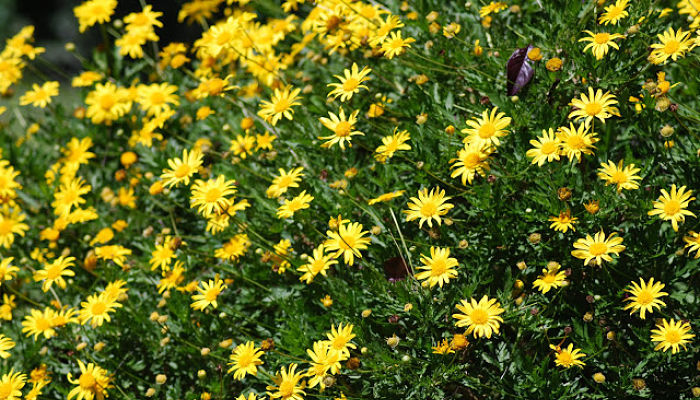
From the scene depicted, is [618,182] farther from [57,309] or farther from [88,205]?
[88,205]

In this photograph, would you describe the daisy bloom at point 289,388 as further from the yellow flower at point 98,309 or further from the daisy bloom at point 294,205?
the yellow flower at point 98,309

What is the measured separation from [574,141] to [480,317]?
68cm

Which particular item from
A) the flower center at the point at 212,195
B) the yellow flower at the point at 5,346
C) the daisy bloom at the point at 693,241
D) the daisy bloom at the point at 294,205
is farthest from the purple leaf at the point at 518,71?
the yellow flower at the point at 5,346

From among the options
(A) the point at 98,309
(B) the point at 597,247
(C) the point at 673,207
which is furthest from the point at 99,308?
(C) the point at 673,207

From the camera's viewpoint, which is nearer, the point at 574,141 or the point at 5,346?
the point at 574,141

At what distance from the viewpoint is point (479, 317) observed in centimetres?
212

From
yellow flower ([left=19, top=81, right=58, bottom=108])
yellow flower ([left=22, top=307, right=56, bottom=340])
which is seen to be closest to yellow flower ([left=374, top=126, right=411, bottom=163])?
yellow flower ([left=22, top=307, right=56, bottom=340])

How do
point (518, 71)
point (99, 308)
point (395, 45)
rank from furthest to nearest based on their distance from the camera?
1. point (99, 308)
2. point (395, 45)
3. point (518, 71)

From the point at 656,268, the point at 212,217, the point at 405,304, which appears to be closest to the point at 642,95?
the point at 656,268

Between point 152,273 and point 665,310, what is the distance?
2.33 metres

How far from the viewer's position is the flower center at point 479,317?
2119 millimetres

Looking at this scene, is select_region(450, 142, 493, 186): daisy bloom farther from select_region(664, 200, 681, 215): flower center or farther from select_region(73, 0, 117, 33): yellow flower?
select_region(73, 0, 117, 33): yellow flower

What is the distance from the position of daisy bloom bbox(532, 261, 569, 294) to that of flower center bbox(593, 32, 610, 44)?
82cm

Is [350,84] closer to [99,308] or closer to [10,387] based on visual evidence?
[99,308]
